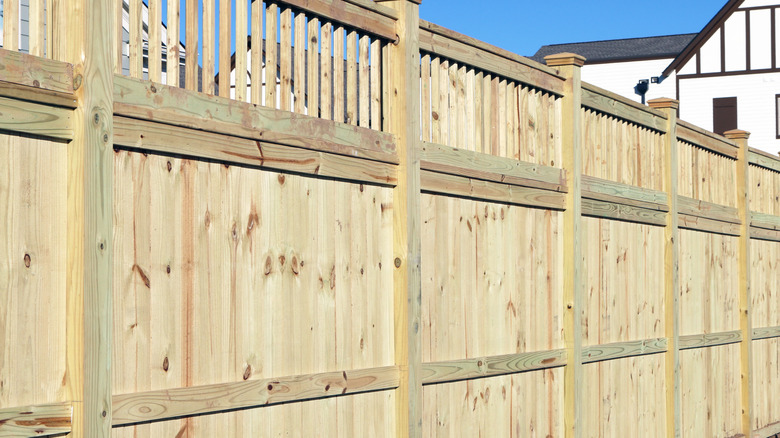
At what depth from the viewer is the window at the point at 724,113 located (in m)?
31.5

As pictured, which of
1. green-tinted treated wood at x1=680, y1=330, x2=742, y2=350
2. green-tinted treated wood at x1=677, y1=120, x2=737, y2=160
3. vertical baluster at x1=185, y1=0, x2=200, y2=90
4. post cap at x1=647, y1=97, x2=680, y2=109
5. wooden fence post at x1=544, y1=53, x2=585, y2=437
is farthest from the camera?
green-tinted treated wood at x1=677, y1=120, x2=737, y2=160

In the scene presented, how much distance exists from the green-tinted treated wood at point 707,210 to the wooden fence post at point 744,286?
7.4 inches

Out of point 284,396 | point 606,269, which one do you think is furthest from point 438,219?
point 606,269

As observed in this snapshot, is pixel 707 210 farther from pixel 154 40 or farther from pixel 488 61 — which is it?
pixel 154 40

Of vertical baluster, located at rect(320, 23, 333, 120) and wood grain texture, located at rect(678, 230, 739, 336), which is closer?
vertical baluster, located at rect(320, 23, 333, 120)

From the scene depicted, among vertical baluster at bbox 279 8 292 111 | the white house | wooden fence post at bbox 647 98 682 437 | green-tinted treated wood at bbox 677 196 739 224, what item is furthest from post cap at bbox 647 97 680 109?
the white house

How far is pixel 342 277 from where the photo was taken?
164 inches

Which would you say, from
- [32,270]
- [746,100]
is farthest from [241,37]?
[746,100]

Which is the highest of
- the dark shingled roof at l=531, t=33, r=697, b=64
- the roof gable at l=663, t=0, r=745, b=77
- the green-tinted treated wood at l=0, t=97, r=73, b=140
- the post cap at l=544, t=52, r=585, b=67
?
the dark shingled roof at l=531, t=33, r=697, b=64

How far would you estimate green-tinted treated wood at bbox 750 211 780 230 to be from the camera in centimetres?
977

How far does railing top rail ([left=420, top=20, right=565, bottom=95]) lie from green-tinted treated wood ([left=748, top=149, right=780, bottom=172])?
Result: 4478mm

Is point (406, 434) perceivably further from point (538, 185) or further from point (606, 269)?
point (606, 269)

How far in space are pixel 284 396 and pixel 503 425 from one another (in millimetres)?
1861

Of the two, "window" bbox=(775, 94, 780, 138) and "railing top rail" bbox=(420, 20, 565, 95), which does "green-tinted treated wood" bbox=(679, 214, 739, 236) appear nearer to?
"railing top rail" bbox=(420, 20, 565, 95)
